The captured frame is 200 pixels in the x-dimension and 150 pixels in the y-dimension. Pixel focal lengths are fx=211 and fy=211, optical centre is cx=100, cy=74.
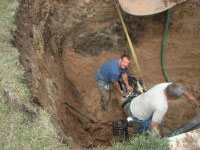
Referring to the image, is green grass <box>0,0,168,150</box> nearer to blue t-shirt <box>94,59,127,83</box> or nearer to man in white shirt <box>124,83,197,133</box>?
man in white shirt <box>124,83,197,133</box>

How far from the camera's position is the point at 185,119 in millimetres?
4027

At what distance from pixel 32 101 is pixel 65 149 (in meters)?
0.76

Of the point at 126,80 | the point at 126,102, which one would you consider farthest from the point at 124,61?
the point at 126,102

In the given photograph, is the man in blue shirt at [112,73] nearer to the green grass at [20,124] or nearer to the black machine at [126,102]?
the black machine at [126,102]

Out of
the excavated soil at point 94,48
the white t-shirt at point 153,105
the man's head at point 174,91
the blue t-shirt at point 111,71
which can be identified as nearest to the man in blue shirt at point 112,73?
the blue t-shirt at point 111,71

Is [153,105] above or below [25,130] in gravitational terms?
above

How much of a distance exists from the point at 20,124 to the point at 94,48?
265 centimetres

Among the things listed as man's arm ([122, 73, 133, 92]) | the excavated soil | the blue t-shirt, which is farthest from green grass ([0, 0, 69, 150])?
man's arm ([122, 73, 133, 92])

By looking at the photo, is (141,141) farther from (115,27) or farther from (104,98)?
(115,27)

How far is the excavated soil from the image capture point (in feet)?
12.5

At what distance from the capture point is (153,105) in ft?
8.88

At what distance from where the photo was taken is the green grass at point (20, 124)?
2420mm

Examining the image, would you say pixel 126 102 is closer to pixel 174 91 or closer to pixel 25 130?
pixel 174 91

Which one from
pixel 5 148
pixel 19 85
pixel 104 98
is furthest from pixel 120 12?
pixel 5 148
